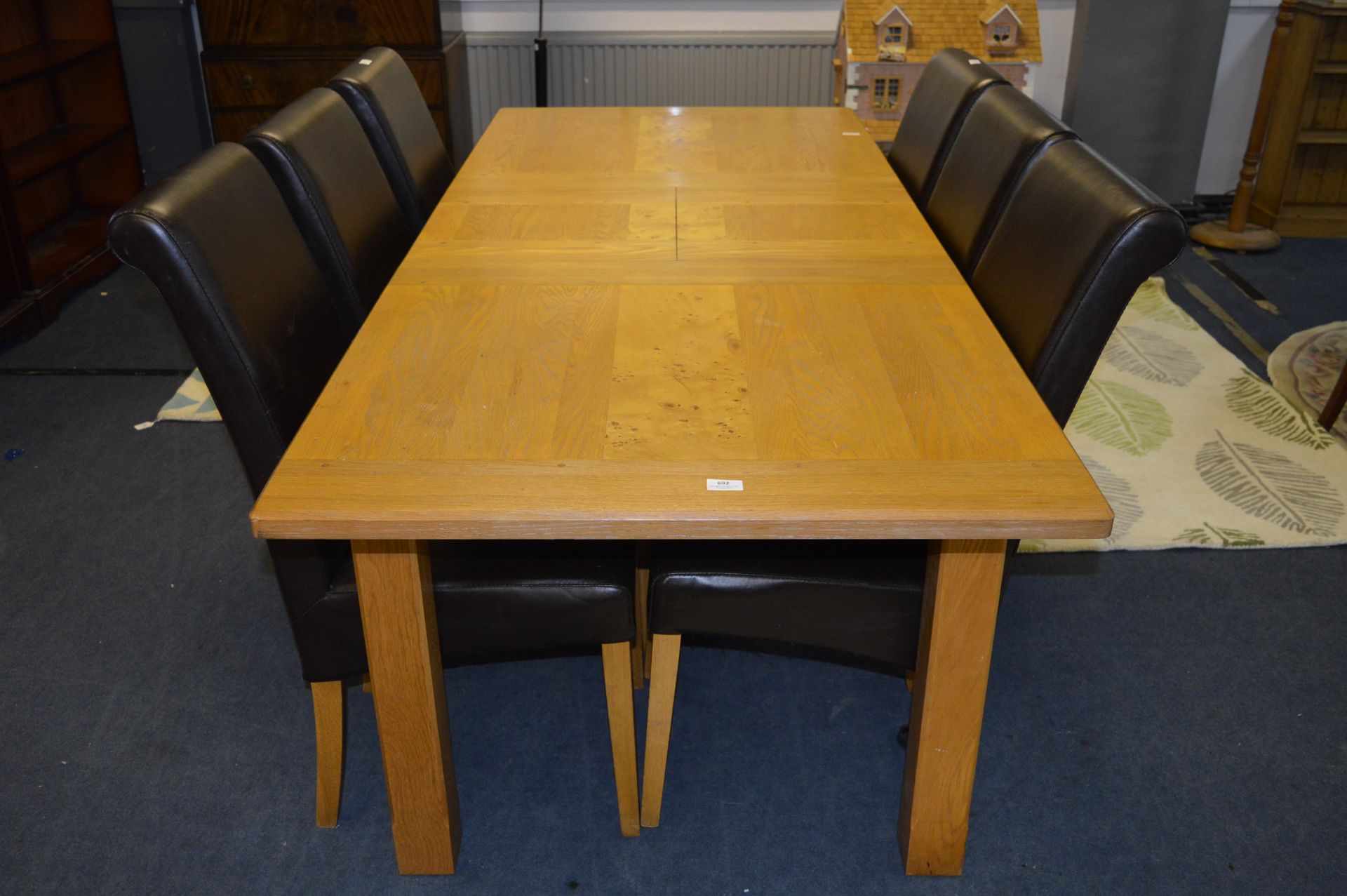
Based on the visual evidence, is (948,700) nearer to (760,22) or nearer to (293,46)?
(293,46)

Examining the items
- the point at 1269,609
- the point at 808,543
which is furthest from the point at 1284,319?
the point at 808,543

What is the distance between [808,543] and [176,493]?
4.97ft

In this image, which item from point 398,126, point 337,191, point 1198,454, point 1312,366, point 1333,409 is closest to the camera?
point 337,191

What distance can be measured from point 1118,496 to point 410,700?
1.62m

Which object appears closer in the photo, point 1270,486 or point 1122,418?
point 1270,486

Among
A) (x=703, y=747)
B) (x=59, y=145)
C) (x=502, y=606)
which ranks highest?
(x=59, y=145)

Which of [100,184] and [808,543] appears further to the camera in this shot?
[100,184]

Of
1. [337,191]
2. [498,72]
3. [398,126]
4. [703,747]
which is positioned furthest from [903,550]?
[498,72]

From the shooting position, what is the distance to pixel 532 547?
159 cm

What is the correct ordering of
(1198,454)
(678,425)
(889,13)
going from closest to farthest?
(678,425) → (1198,454) → (889,13)

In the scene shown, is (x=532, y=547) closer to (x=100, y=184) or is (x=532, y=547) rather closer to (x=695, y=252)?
(x=695, y=252)

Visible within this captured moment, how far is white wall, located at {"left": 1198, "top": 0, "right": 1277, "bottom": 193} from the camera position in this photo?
3857 millimetres

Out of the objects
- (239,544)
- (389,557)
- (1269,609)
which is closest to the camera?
(389,557)

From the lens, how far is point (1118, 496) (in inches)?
97.0
